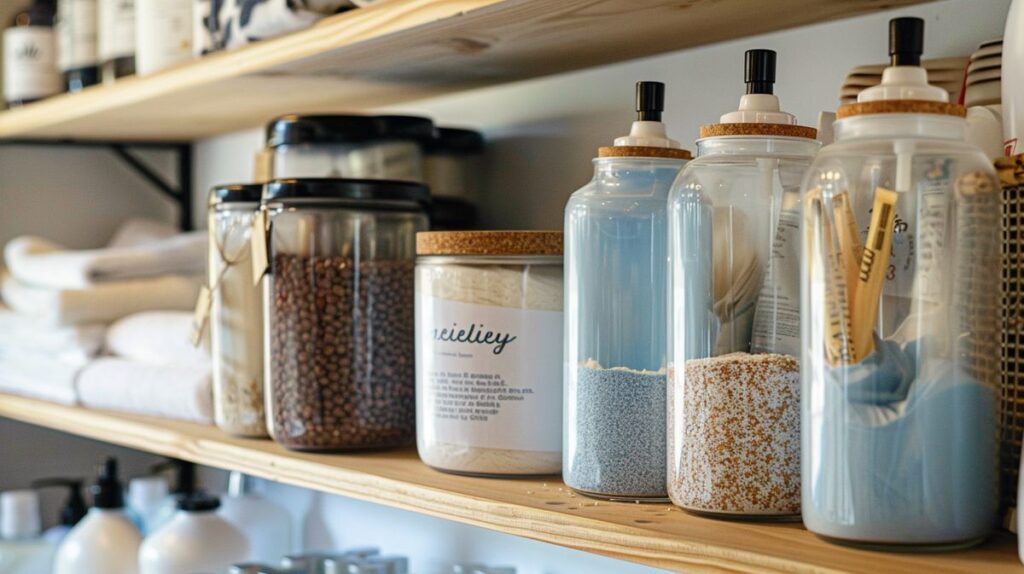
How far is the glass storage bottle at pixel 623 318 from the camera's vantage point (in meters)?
0.61

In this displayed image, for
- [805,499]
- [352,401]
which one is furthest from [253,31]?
[805,499]

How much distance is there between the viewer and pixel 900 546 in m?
0.47

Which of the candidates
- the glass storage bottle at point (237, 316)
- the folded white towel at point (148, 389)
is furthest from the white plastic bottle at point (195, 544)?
the glass storage bottle at point (237, 316)

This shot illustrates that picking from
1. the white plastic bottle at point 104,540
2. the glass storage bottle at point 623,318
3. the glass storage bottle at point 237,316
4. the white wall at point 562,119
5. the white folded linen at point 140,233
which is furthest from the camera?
the white folded linen at point 140,233

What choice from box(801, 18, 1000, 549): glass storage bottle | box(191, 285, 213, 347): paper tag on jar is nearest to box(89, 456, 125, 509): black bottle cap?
box(191, 285, 213, 347): paper tag on jar

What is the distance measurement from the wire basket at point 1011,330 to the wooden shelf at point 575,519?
0.03 metres

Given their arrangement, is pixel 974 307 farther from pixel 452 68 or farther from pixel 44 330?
pixel 44 330

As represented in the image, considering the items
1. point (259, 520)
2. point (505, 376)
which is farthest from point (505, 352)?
point (259, 520)

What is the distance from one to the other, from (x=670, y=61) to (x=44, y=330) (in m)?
0.76

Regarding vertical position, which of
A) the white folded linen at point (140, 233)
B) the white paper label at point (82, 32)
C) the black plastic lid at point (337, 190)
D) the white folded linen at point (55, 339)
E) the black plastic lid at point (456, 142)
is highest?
the white paper label at point (82, 32)

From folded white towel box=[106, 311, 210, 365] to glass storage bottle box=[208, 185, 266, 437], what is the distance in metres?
0.15

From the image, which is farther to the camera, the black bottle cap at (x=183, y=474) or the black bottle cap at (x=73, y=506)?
the black bottle cap at (x=183, y=474)

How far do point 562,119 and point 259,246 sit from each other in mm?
273

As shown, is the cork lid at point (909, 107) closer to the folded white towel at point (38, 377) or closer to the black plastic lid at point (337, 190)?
the black plastic lid at point (337, 190)
